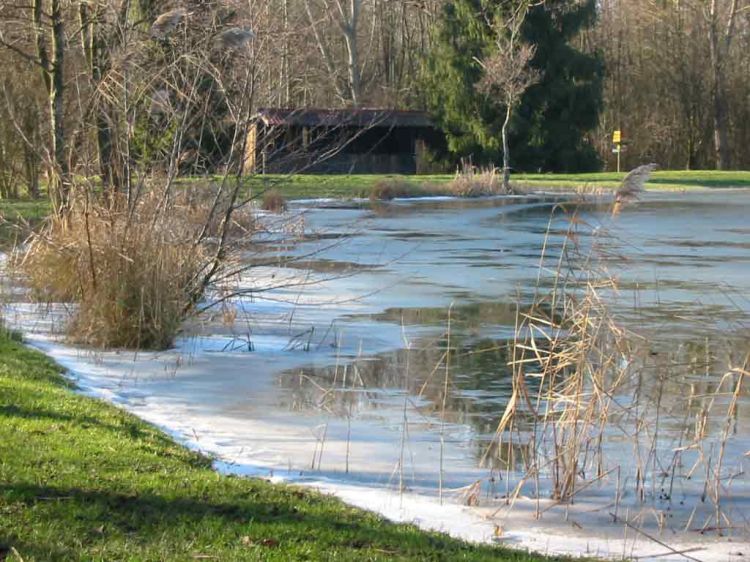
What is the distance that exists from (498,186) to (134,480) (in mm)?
38687

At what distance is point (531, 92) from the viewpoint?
188 feet

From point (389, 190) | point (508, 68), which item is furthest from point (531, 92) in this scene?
point (389, 190)

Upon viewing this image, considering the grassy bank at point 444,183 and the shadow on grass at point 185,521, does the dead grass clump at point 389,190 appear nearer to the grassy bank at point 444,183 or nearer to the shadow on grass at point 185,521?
the grassy bank at point 444,183

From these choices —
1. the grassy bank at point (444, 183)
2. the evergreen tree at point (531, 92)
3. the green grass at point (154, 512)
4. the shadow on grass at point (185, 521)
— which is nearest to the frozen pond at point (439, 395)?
the green grass at point (154, 512)

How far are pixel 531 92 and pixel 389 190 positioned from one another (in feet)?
56.8

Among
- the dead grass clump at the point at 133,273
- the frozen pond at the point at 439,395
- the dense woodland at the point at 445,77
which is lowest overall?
the frozen pond at the point at 439,395

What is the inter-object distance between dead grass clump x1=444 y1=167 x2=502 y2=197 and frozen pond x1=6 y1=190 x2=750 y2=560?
75.9 ft

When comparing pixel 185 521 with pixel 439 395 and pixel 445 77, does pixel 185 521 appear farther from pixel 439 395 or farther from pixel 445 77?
pixel 445 77

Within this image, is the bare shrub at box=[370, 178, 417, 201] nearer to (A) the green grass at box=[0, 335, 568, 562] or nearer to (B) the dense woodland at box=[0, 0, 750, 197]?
(B) the dense woodland at box=[0, 0, 750, 197]

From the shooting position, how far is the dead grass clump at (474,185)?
143 ft

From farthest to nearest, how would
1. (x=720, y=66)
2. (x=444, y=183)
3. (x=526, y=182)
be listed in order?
1. (x=720, y=66)
2. (x=526, y=182)
3. (x=444, y=183)

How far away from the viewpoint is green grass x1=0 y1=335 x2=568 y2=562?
5.41 m

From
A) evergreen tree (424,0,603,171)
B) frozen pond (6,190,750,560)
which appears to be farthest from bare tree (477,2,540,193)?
frozen pond (6,190,750,560)

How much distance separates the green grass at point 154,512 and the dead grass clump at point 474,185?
119 ft
